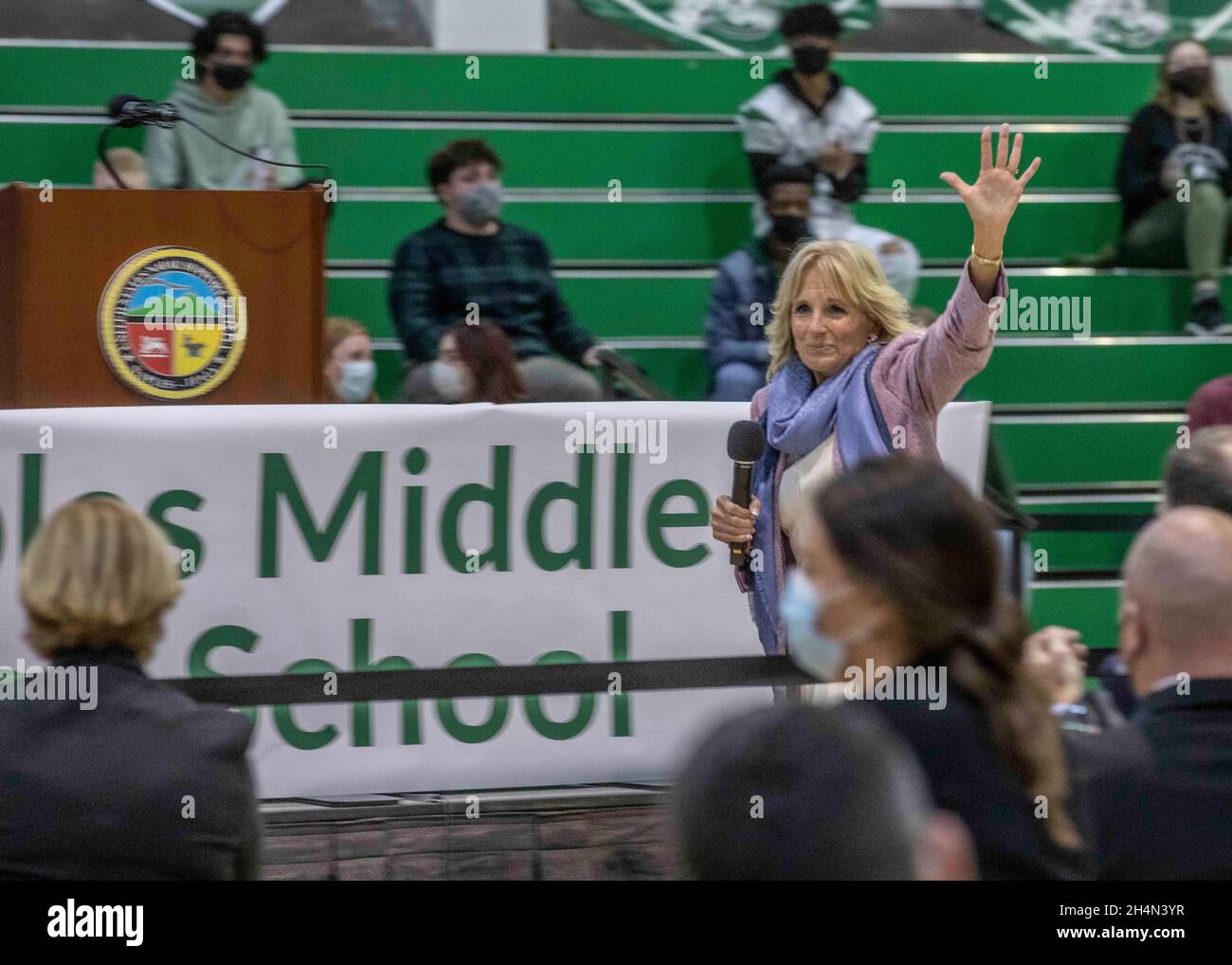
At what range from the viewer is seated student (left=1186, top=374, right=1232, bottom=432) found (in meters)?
5.37

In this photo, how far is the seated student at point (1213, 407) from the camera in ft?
17.6

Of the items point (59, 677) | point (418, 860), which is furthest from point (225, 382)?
point (59, 677)

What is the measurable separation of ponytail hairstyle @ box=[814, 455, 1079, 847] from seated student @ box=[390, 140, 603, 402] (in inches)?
182

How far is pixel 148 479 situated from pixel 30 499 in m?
0.29

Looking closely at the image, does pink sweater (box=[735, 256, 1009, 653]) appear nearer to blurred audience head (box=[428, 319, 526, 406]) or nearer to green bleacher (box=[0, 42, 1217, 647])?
blurred audience head (box=[428, 319, 526, 406])

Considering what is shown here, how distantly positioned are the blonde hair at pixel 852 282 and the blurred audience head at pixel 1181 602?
156 cm

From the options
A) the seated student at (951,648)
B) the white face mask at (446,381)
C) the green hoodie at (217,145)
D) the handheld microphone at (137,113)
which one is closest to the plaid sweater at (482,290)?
the green hoodie at (217,145)

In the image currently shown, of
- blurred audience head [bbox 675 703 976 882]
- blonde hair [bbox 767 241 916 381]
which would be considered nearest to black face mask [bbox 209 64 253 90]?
blonde hair [bbox 767 241 916 381]

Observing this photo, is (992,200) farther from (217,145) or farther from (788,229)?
(217,145)

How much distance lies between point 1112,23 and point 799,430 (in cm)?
592

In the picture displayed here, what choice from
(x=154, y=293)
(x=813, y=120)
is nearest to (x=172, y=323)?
(x=154, y=293)

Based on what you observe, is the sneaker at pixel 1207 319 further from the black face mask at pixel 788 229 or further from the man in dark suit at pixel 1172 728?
the man in dark suit at pixel 1172 728
